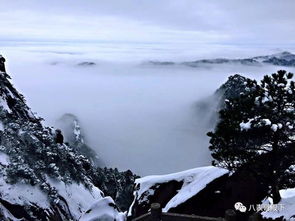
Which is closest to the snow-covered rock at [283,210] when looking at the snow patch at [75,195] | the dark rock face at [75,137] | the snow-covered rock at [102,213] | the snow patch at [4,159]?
the snow-covered rock at [102,213]

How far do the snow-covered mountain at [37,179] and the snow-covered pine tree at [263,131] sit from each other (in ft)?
21.2

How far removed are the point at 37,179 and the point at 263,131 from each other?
11760 millimetres

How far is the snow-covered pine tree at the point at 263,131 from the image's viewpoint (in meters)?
13.2

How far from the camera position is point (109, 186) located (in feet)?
141

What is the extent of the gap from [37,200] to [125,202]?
1059 inches

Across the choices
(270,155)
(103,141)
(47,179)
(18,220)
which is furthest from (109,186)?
(103,141)

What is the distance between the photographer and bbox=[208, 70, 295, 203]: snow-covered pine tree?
1323 cm

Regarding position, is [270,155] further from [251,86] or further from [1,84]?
[1,84]

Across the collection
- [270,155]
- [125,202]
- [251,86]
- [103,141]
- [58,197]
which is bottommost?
[103,141]

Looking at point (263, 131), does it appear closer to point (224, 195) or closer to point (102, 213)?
point (224, 195)

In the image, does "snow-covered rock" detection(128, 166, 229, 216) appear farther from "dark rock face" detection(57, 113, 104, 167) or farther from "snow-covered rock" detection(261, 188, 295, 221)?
"dark rock face" detection(57, 113, 104, 167)

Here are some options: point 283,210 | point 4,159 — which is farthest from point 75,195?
point 283,210

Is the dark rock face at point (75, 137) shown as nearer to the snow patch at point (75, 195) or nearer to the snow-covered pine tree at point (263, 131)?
the snow patch at point (75, 195)

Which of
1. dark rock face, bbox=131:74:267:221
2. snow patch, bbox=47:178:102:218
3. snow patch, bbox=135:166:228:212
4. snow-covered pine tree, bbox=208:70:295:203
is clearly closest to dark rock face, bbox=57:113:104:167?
snow patch, bbox=47:178:102:218
